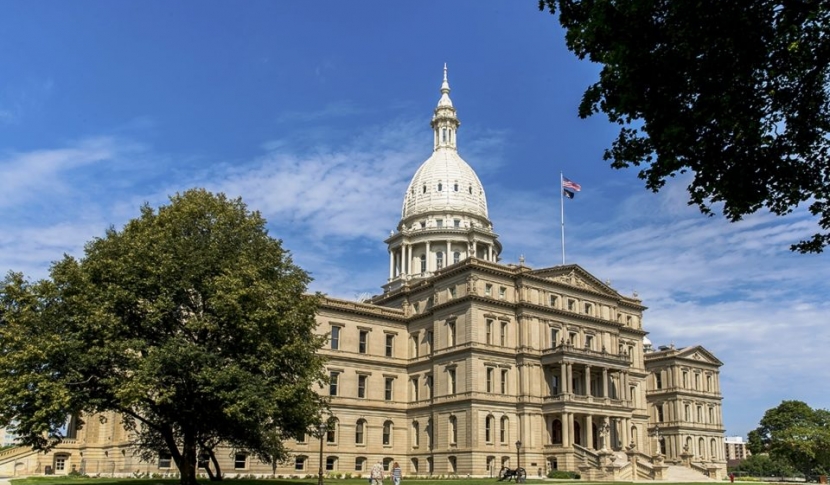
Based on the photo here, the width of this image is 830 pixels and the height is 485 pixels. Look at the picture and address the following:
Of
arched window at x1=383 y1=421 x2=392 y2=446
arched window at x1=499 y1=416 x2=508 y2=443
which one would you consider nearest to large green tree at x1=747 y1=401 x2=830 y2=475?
arched window at x1=499 y1=416 x2=508 y2=443

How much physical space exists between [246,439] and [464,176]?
70252 mm

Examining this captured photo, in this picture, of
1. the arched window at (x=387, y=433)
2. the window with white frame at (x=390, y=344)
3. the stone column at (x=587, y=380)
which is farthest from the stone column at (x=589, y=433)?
the window with white frame at (x=390, y=344)

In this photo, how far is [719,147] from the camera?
1880 centimetres

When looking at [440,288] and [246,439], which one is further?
[440,288]

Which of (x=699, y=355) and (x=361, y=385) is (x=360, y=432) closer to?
(x=361, y=385)

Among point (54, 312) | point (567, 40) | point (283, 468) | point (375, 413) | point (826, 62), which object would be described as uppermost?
point (567, 40)

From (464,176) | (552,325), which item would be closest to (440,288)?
(552,325)

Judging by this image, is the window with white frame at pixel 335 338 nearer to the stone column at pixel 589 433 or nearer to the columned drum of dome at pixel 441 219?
the columned drum of dome at pixel 441 219

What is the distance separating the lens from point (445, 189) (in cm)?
10425

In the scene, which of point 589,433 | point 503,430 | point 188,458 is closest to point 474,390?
point 503,430

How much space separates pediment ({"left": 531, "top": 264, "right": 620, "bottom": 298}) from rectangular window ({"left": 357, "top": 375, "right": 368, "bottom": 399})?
19148mm

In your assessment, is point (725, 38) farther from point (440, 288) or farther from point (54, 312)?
point (440, 288)

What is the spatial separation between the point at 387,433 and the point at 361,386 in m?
5.24

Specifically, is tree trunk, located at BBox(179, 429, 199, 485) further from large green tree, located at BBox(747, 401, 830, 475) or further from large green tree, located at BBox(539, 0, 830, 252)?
large green tree, located at BBox(747, 401, 830, 475)
